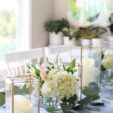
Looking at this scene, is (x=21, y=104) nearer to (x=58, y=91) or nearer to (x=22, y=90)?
(x=22, y=90)

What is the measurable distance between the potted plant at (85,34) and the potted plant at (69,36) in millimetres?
86

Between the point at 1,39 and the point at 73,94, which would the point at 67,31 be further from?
the point at 73,94

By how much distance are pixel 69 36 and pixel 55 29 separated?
229 millimetres

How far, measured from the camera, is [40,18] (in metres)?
4.04

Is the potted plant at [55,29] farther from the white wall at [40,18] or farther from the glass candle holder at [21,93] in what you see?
the glass candle holder at [21,93]

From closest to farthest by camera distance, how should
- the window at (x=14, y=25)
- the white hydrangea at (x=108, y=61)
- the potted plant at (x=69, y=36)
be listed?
the white hydrangea at (x=108, y=61) → the window at (x=14, y=25) → the potted plant at (x=69, y=36)

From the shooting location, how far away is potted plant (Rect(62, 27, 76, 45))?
4.03 metres

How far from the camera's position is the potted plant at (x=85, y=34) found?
399 centimetres

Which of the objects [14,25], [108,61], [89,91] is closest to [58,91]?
[89,91]

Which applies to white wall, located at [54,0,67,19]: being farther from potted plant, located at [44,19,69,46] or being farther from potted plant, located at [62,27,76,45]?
potted plant, located at [62,27,76,45]

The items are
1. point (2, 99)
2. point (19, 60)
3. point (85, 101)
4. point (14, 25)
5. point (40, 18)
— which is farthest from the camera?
point (40, 18)

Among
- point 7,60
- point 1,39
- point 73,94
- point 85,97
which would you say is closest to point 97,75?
point 85,97

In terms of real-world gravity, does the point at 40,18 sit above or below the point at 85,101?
above

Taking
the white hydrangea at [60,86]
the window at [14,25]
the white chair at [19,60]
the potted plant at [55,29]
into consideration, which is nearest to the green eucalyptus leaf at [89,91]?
the white hydrangea at [60,86]
